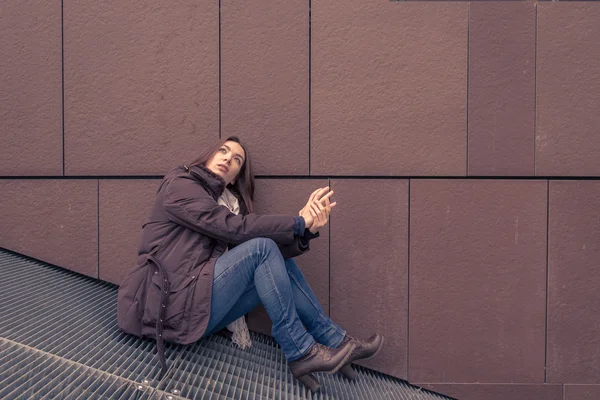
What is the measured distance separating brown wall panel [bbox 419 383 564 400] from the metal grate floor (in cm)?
8

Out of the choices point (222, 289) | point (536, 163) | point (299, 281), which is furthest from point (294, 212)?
point (536, 163)

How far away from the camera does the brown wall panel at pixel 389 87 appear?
2996mm

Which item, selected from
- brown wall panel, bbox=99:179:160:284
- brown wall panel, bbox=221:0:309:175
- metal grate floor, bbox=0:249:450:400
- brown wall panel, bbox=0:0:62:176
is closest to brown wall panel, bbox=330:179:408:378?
metal grate floor, bbox=0:249:450:400

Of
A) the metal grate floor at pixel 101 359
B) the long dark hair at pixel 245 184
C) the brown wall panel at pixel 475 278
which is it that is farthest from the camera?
the brown wall panel at pixel 475 278

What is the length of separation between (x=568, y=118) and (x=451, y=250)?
1.32m

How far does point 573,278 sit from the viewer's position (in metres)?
2.99

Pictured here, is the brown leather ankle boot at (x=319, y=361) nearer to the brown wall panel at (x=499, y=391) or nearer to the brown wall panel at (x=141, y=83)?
the brown wall panel at (x=499, y=391)

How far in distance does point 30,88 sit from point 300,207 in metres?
2.24

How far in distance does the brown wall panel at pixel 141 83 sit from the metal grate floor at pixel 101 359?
35.0 inches

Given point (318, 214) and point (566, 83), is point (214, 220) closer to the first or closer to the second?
point (318, 214)

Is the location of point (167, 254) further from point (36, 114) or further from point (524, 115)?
point (524, 115)

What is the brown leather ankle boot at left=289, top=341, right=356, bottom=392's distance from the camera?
228 centimetres

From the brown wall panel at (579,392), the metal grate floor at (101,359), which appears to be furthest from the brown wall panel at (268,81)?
the brown wall panel at (579,392)

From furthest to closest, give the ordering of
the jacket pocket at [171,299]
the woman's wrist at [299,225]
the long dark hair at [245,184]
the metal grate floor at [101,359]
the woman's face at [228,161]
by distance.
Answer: the long dark hair at [245,184] < the woman's face at [228,161] < the woman's wrist at [299,225] < the jacket pocket at [171,299] < the metal grate floor at [101,359]
